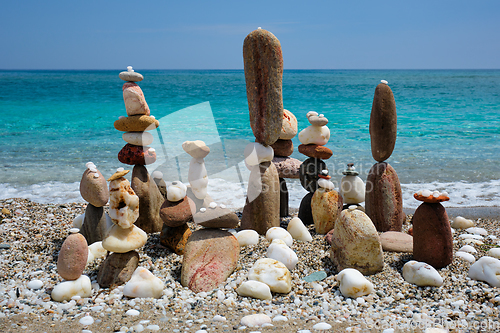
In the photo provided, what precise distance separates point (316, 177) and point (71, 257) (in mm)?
2931

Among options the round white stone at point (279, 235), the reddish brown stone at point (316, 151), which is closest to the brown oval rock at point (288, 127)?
the reddish brown stone at point (316, 151)

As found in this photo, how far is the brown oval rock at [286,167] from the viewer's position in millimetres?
4898

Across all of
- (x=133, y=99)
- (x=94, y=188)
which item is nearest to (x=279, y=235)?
(x=94, y=188)

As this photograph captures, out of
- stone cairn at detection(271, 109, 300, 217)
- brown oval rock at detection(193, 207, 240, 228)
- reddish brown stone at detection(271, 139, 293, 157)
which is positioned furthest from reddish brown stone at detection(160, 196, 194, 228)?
reddish brown stone at detection(271, 139, 293, 157)

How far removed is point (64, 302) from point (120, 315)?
0.53 metres

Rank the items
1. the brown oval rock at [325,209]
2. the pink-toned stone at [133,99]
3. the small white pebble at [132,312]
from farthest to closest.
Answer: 1. the brown oval rock at [325,209]
2. the pink-toned stone at [133,99]
3. the small white pebble at [132,312]

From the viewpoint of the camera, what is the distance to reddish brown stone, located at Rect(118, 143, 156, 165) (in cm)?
420

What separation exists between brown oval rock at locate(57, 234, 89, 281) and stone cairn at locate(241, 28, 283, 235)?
182cm

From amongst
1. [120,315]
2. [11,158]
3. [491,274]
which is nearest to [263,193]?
[120,315]

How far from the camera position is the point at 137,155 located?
4199 mm

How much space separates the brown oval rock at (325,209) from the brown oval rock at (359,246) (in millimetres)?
838

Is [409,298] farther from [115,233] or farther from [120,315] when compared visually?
[115,233]

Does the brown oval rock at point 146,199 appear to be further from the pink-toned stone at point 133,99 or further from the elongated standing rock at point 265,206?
the elongated standing rock at point 265,206

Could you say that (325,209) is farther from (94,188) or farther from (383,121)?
(94,188)
